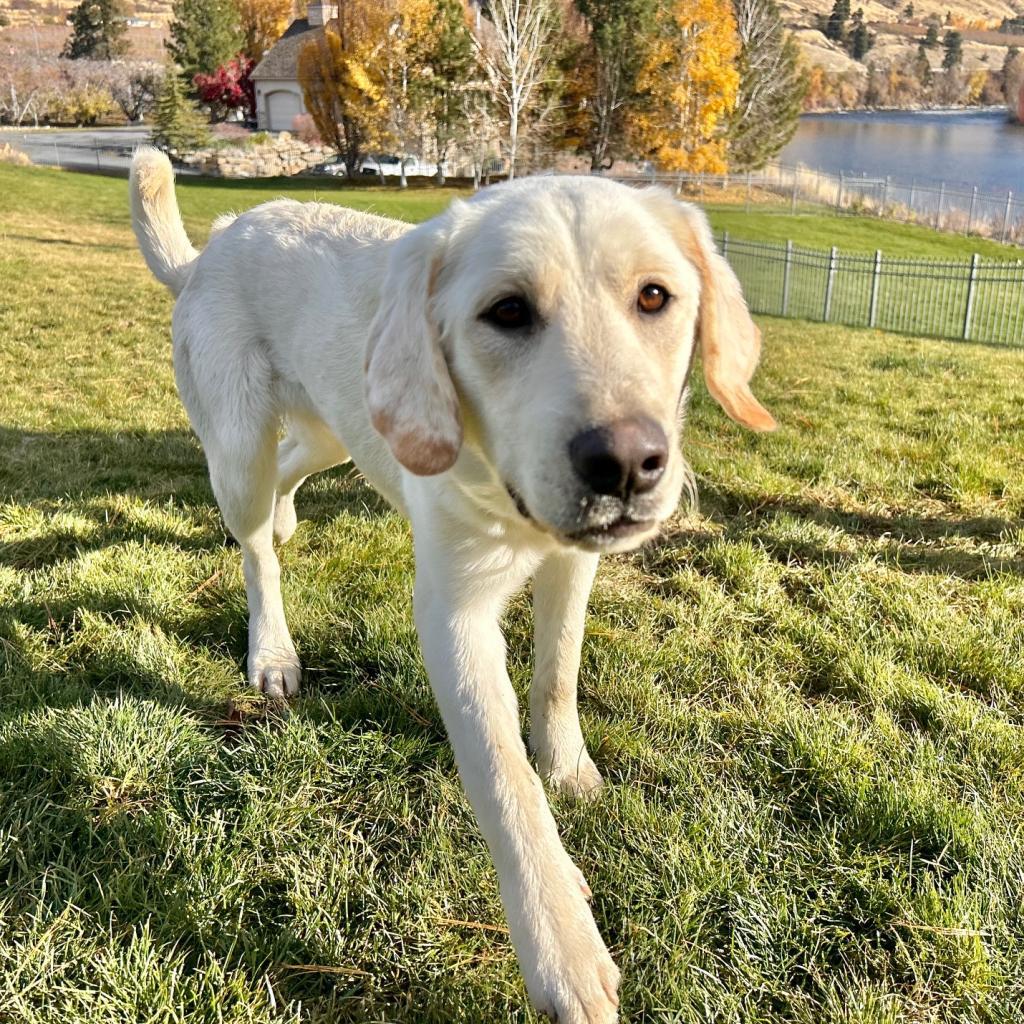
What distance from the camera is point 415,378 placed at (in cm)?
197

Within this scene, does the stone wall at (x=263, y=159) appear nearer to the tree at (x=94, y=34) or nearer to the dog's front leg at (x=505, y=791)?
the tree at (x=94, y=34)

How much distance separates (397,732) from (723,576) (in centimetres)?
172

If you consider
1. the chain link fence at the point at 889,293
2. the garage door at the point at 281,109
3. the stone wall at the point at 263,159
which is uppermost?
the garage door at the point at 281,109

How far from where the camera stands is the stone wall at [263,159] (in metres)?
40.0

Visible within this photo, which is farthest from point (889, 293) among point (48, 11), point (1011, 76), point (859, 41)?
point (48, 11)

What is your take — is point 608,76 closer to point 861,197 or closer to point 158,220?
point 861,197

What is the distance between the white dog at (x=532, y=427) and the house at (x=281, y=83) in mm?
59114

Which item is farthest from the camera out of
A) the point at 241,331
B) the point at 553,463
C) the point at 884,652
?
the point at 241,331

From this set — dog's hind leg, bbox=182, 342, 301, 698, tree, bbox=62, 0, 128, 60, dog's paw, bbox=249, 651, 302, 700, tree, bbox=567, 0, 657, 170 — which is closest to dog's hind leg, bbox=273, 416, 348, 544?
dog's hind leg, bbox=182, 342, 301, 698

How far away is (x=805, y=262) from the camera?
18.5 m

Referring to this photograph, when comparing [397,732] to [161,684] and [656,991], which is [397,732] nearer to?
[161,684]

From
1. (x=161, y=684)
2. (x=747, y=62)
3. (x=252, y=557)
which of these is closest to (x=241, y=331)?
(x=252, y=557)

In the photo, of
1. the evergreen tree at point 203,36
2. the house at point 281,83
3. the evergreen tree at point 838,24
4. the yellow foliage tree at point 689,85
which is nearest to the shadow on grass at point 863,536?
the yellow foliage tree at point 689,85

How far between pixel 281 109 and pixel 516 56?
27.5 m
